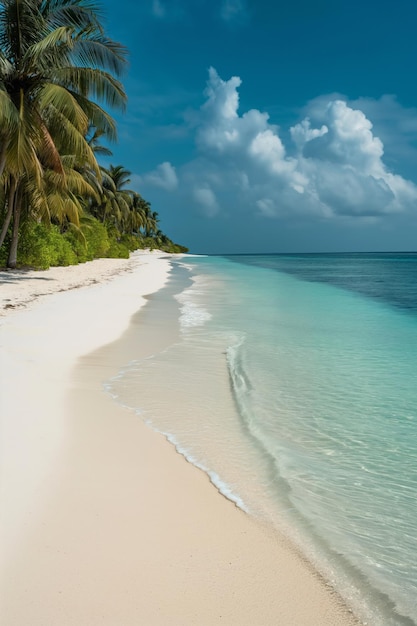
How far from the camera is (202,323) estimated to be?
10.8 metres

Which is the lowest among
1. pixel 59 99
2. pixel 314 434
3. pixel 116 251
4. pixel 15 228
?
pixel 314 434

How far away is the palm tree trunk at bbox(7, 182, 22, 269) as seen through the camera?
20.2m

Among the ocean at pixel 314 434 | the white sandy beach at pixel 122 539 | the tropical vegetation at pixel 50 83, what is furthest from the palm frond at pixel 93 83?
the white sandy beach at pixel 122 539

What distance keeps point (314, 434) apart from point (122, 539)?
7.66 ft

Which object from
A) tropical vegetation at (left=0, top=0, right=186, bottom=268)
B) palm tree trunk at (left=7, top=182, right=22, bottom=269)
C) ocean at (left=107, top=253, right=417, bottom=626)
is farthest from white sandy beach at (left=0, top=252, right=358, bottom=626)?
palm tree trunk at (left=7, top=182, right=22, bottom=269)

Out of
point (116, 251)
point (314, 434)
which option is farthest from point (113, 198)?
point (314, 434)

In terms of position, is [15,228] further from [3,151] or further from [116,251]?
[116,251]

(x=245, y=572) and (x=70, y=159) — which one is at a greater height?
(x=70, y=159)

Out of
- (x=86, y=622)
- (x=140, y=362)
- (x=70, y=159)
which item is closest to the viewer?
(x=86, y=622)

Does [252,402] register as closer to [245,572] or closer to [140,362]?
[140,362]

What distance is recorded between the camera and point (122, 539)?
2.54 m

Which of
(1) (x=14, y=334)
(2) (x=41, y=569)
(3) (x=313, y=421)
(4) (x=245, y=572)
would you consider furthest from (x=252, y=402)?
(1) (x=14, y=334)

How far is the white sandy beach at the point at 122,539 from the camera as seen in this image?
2043mm

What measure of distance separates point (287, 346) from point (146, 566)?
21.2 feet
